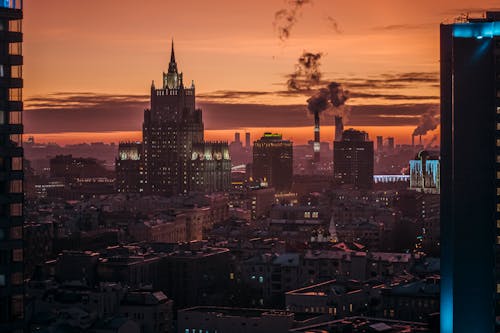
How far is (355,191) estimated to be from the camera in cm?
17262

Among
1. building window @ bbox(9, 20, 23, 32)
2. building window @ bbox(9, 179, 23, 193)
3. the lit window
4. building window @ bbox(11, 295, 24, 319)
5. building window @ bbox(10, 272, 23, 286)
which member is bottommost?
building window @ bbox(11, 295, 24, 319)

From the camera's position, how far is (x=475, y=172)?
124ft

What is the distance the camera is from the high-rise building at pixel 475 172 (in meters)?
37.7

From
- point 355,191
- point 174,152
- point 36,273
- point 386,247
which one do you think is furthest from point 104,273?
point 355,191

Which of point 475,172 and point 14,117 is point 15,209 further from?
point 475,172

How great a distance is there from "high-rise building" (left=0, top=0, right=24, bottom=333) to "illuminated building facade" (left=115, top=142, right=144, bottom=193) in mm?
139362

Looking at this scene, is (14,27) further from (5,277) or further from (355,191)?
(355,191)

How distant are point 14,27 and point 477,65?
15.2 metres

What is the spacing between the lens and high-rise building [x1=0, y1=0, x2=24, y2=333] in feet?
88.7

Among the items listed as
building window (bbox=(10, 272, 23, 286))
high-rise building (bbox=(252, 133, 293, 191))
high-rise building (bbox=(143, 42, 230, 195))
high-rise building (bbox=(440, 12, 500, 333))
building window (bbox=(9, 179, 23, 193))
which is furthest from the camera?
high-rise building (bbox=(252, 133, 293, 191))

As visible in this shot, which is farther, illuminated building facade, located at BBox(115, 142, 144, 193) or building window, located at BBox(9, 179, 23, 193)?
illuminated building facade, located at BBox(115, 142, 144, 193)

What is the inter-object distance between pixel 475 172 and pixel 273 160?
156624 millimetres

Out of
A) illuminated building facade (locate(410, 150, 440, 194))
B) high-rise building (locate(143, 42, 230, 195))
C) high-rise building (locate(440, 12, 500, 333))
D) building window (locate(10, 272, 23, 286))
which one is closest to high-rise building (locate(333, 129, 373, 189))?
high-rise building (locate(143, 42, 230, 195))

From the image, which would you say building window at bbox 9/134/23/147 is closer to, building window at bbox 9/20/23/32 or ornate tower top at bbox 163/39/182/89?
building window at bbox 9/20/23/32
